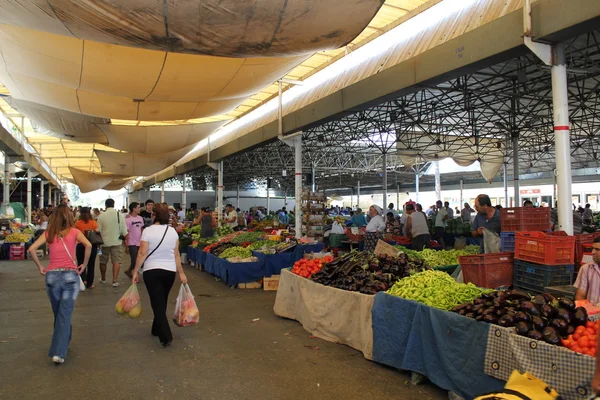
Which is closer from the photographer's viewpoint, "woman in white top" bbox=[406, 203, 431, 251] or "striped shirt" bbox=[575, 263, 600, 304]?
"striped shirt" bbox=[575, 263, 600, 304]

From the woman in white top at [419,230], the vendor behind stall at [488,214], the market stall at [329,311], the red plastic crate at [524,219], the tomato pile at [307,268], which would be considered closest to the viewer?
the market stall at [329,311]

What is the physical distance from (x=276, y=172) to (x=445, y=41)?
3190cm

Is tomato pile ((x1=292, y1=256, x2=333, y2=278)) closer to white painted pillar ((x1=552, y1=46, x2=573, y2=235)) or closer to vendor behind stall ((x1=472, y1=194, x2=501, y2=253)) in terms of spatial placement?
vendor behind stall ((x1=472, y1=194, x2=501, y2=253))

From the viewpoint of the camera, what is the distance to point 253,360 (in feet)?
17.0

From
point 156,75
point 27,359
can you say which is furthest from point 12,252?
point 27,359

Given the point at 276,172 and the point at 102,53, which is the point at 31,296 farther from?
the point at 276,172

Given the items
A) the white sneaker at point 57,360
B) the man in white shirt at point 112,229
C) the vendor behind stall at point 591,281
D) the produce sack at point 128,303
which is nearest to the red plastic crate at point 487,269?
the vendor behind stall at point 591,281

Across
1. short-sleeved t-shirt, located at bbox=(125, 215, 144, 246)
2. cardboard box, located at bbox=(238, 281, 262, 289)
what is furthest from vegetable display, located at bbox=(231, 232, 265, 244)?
short-sleeved t-shirt, located at bbox=(125, 215, 144, 246)

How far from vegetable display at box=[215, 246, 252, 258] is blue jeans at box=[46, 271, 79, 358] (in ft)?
18.4

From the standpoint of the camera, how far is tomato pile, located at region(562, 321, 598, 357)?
3223mm

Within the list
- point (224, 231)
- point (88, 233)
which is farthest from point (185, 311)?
point (224, 231)

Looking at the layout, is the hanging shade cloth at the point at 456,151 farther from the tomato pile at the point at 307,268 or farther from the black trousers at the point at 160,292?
the black trousers at the point at 160,292

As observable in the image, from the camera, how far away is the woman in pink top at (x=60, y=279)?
4949 mm

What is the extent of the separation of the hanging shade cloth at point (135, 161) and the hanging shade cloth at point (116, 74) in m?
8.64
